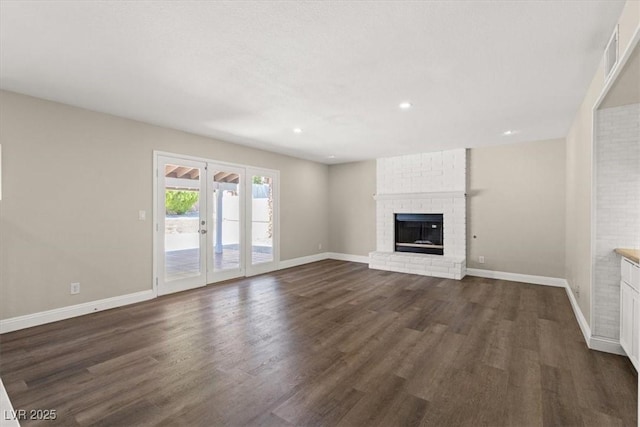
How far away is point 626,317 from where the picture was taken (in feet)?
8.09

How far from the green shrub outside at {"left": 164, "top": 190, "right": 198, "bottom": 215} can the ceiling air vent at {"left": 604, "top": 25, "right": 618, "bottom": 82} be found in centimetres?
520

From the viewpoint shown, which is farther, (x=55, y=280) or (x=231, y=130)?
(x=231, y=130)

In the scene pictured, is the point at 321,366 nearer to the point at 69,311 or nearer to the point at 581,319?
the point at 581,319

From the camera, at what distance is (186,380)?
225 centimetres

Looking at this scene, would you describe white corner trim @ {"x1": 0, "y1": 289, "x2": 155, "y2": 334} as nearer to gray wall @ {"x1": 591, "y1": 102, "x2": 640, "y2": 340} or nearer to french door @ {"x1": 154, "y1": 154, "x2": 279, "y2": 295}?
french door @ {"x1": 154, "y1": 154, "x2": 279, "y2": 295}

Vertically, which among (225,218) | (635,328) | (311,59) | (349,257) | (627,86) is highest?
(311,59)

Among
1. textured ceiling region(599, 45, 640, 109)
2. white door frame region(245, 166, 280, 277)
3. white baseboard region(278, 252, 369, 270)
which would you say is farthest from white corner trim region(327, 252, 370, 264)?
textured ceiling region(599, 45, 640, 109)

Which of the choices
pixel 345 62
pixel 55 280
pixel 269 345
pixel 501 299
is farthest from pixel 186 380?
pixel 501 299

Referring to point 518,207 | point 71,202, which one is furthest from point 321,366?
point 518,207

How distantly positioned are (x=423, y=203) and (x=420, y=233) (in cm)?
72

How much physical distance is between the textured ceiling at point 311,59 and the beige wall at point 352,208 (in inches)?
126

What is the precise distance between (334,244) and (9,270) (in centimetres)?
608

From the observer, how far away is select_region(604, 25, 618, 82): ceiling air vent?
206 centimetres

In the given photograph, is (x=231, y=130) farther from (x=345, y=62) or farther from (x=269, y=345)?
(x=269, y=345)
